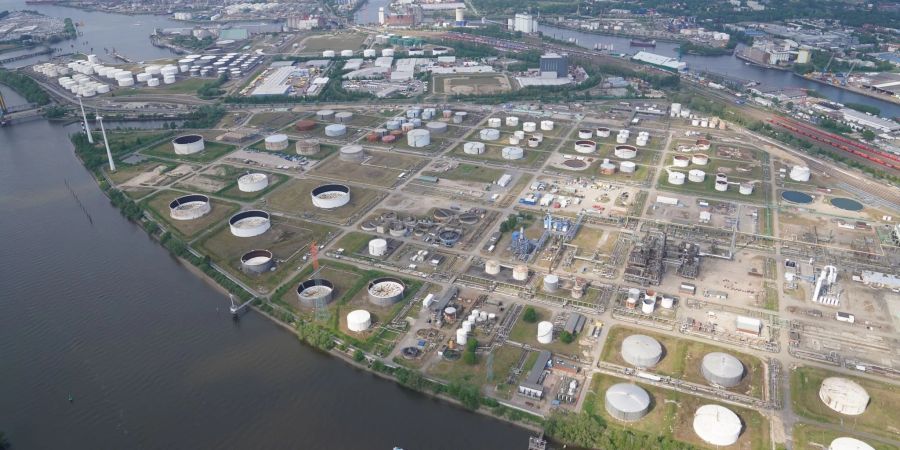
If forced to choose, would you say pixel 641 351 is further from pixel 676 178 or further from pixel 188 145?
pixel 188 145

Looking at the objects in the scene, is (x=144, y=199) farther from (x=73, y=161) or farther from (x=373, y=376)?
(x=373, y=376)

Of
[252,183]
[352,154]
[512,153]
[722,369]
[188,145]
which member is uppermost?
[188,145]

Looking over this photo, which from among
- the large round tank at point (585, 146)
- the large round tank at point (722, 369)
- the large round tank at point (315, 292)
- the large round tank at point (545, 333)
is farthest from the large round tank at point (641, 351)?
the large round tank at point (585, 146)

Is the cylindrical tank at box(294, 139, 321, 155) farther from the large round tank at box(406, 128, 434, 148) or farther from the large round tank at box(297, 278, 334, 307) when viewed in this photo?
the large round tank at box(297, 278, 334, 307)

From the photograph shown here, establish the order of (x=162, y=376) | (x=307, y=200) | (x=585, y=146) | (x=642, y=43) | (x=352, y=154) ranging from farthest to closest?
(x=642, y=43)
(x=585, y=146)
(x=352, y=154)
(x=307, y=200)
(x=162, y=376)

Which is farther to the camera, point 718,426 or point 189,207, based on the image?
point 189,207

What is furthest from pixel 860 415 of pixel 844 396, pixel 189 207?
pixel 189 207

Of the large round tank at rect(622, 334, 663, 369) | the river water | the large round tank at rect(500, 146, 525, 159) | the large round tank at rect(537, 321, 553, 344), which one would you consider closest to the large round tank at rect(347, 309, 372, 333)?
the river water

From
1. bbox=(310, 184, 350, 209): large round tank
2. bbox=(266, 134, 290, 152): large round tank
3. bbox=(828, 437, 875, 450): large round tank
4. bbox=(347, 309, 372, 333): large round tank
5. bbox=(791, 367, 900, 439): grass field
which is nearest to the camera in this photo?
bbox=(828, 437, 875, 450): large round tank
